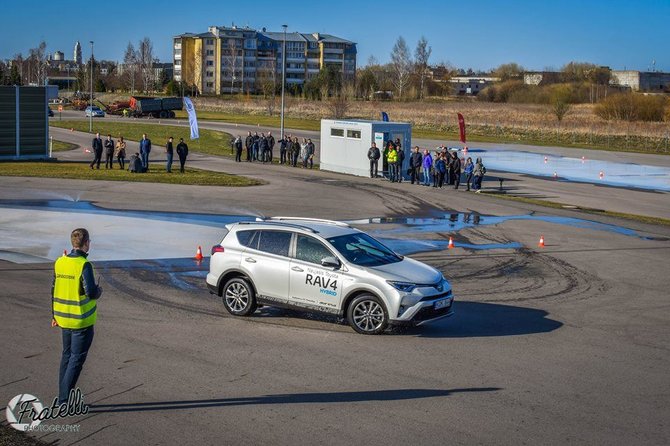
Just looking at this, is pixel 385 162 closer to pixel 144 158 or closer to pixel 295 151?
pixel 295 151

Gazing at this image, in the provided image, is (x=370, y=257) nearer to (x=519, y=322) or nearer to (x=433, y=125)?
(x=519, y=322)

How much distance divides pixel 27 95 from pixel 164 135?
22.2 meters

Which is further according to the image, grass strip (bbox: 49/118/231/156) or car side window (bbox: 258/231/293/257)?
grass strip (bbox: 49/118/231/156)

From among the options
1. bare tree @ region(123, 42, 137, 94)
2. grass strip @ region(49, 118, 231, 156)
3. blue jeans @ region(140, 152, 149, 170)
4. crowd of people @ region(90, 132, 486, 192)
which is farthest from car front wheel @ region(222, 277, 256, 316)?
bare tree @ region(123, 42, 137, 94)

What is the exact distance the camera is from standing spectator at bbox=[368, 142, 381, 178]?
39.1 metres

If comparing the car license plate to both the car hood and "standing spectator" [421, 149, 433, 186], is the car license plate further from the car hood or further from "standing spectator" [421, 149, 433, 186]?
"standing spectator" [421, 149, 433, 186]

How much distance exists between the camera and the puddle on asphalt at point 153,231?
1909cm

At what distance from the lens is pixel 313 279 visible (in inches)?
527

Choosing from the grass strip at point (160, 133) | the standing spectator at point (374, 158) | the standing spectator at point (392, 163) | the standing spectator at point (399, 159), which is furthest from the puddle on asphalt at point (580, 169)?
the grass strip at point (160, 133)

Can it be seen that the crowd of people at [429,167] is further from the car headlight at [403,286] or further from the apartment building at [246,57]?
the apartment building at [246,57]

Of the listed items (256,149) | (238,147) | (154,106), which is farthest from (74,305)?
(154,106)

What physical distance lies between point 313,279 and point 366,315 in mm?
1072

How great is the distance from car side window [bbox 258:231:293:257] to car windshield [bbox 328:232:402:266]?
29.9 inches

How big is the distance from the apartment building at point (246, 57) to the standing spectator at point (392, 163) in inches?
4658
